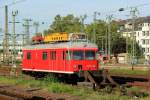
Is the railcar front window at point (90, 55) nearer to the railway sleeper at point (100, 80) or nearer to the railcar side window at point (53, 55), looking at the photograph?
the railcar side window at point (53, 55)

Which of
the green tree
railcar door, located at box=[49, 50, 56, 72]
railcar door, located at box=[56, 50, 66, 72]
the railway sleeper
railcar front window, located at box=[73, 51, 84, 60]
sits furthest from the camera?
the green tree

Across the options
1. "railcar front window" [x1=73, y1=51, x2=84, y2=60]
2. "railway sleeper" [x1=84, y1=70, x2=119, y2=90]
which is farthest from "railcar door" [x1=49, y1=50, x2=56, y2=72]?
"railway sleeper" [x1=84, y1=70, x2=119, y2=90]

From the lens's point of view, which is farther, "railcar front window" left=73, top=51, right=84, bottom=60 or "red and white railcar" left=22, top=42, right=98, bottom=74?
"railcar front window" left=73, top=51, right=84, bottom=60

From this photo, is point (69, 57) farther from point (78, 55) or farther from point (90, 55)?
point (90, 55)

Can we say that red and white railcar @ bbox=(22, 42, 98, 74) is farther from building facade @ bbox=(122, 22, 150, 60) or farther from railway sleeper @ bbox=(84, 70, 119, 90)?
building facade @ bbox=(122, 22, 150, 60)

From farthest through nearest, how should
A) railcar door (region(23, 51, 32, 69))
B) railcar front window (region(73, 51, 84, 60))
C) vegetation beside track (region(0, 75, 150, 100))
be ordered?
railcar door (region(23, 51, 32, 69))
railcar front window (region(73, 51, 84, 60))
vegetation beside track (region(0, 75, 150, 100))

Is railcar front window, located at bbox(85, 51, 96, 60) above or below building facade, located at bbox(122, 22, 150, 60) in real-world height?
below

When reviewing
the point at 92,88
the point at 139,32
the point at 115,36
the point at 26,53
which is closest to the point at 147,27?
the point at 139,32

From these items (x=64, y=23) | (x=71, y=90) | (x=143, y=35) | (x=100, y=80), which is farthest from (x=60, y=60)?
(x=143, y=35)

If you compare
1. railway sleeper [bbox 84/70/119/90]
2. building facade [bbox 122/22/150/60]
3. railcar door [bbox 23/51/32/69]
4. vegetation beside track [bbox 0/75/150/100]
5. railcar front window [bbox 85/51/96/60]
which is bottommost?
vegetation beside track [bbox 0/75/150/100]

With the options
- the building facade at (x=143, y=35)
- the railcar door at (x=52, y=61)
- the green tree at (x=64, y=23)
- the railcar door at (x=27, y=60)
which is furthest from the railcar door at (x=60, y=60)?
the building facade at (x=143, y=35)

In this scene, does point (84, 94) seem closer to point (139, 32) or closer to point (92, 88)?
point (92, 88)

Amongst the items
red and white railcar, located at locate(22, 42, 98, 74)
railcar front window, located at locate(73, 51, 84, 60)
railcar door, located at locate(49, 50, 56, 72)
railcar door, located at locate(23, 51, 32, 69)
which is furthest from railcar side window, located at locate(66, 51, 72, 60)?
railcar door, located at locate(23, 51, 32, 69)

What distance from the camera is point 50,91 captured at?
20688mm
